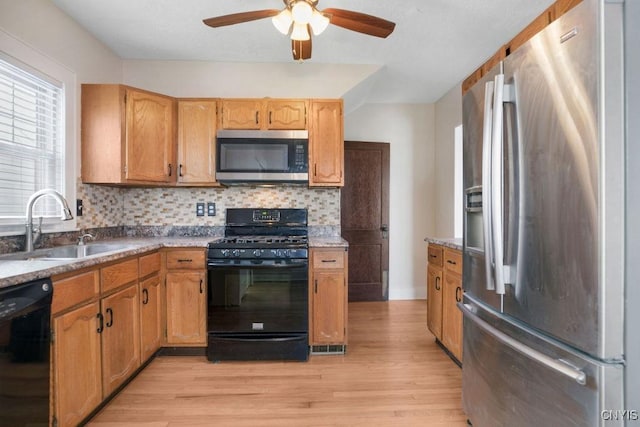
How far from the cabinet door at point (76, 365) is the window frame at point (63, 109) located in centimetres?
75

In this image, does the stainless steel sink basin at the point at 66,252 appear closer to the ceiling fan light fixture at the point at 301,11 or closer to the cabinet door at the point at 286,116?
the cabinet door at the point at 286,116

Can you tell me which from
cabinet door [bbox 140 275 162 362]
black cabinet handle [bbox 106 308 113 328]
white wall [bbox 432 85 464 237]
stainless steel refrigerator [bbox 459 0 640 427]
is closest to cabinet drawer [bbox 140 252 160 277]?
cabinet door [bbox 140 275 162 362]

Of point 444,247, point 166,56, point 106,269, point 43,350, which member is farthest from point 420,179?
point 43,350

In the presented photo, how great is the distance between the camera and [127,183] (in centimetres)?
247

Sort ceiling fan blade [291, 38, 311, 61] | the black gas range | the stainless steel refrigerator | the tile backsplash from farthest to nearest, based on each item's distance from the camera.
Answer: the tile backsplash → the black gas range → ceiling fan blade [291, 38, 311, 61] → the stainless steel refrigerator

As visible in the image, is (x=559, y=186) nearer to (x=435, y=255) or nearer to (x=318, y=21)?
(x=318, y=21)

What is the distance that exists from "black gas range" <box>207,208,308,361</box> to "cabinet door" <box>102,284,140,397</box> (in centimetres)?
50

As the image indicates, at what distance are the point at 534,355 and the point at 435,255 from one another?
59.7 inches

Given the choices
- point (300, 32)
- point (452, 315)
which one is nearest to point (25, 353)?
point (300, 32)

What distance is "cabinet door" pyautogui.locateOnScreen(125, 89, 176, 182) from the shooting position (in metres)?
2.47

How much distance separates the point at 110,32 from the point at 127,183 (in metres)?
1.22

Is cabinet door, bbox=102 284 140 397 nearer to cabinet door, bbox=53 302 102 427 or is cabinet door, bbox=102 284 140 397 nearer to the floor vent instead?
cabinet door, bbox=53 302 102 427

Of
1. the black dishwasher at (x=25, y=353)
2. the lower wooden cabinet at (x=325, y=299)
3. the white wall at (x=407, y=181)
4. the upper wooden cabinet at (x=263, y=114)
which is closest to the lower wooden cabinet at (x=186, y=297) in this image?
the lower wooden cabinet at (x=325, y=299)

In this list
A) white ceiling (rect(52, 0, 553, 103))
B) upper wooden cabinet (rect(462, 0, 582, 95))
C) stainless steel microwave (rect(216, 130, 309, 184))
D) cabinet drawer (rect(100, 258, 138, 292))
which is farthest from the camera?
stainless steel microwave (rect(216, 130, 309, 184))
